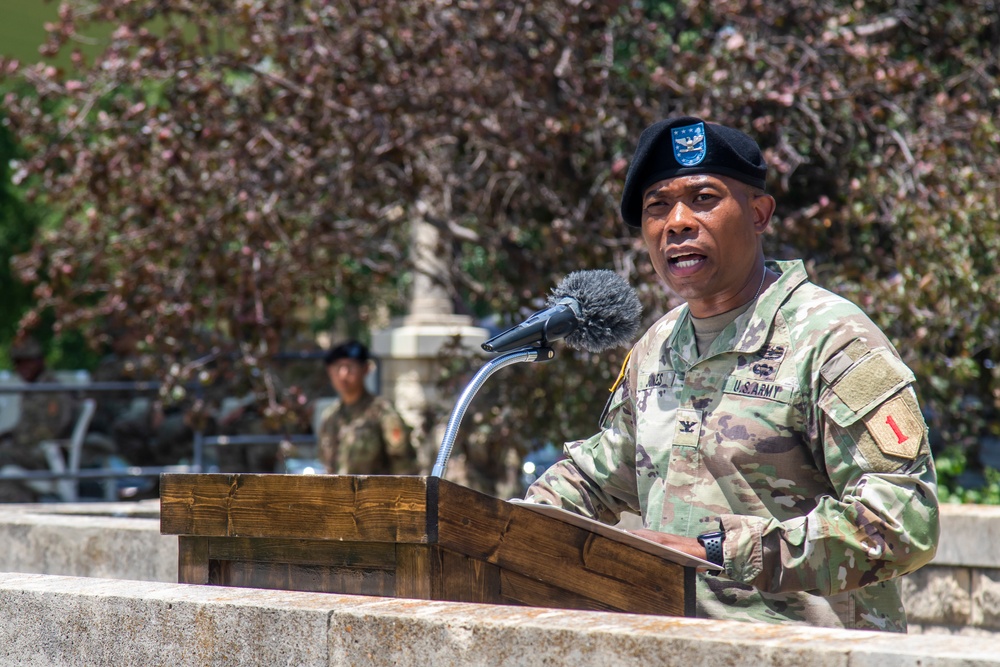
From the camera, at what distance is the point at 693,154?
9.48 feet

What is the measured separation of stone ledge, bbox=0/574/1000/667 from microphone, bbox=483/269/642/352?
75 cm

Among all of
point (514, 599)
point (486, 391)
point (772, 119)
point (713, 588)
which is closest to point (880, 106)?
point (772, 119)

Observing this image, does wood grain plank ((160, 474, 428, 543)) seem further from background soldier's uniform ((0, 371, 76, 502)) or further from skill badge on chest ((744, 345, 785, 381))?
background soldier's uniform ((0, 371, 76, 502))

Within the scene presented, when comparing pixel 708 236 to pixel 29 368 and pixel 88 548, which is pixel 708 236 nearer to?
pixel 88 548

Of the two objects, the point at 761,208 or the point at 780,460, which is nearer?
the point at 780,460

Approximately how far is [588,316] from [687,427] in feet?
1.14

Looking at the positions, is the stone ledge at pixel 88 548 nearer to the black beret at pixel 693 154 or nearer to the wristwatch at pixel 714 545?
the black beret at pixel 693 154

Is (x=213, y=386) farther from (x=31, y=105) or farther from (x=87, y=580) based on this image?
(x=87, y=580)

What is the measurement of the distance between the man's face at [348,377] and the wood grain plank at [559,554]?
585 centimetres

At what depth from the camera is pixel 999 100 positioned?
7695mm

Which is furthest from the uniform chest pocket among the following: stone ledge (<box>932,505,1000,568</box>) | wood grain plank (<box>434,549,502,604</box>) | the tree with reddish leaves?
the tree with reddish leaves

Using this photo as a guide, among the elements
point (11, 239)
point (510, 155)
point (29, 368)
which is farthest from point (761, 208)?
point (11, 239)

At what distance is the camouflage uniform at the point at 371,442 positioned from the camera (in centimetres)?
802

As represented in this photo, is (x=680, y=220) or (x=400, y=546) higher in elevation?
(x=680, y=220)
